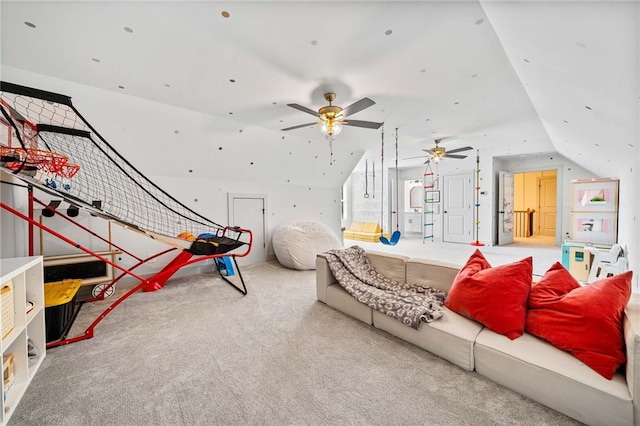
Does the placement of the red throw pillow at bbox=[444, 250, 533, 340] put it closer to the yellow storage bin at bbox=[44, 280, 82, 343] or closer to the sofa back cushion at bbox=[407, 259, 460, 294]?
the sofa back cushion at bbox=[407, 259, 460, 294]

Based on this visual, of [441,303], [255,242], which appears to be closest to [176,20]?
[441,303]

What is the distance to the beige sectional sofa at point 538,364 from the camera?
1160mm

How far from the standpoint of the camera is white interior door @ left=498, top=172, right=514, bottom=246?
22.0 ft

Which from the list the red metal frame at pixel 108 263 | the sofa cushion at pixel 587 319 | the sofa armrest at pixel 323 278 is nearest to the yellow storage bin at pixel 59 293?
the red metal frame at pixel 108 263

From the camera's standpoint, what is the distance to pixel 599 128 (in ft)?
8.46

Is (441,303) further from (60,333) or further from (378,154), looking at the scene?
(378,154)

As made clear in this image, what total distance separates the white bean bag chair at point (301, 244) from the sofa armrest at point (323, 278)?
1.47 m

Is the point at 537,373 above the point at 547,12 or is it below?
below

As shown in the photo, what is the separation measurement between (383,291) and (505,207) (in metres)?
6.34

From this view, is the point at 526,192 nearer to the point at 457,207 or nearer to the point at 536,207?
the point at 536,207

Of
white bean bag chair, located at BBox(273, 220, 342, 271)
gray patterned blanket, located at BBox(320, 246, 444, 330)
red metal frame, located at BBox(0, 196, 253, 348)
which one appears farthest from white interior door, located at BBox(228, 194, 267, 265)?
gray patterned blanket, located at BBox(320, 246, 444, 330)

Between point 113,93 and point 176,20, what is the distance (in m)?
1.58

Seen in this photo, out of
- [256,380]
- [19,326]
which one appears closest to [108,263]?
[19,326]

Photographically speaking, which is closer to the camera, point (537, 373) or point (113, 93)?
point (537, 373)
